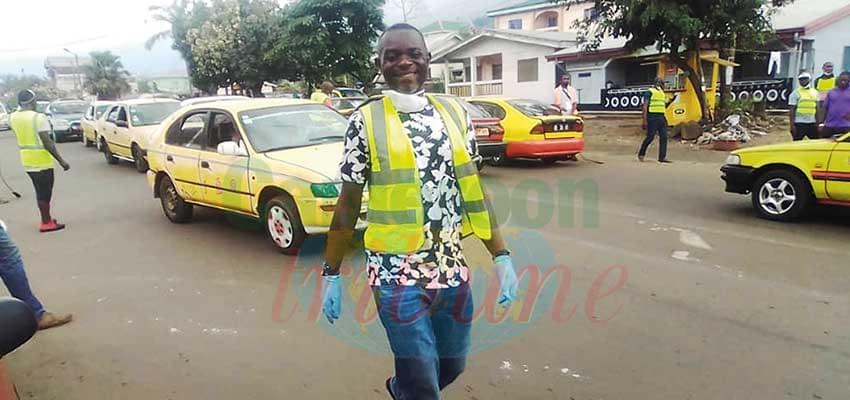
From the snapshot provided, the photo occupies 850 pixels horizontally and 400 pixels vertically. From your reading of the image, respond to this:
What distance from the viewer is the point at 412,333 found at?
219 centimetres

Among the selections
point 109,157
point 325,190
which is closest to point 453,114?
point 325,190

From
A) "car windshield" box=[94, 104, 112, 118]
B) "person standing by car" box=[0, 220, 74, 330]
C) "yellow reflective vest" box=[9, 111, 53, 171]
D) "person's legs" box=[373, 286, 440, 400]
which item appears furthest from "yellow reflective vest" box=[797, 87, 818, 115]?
"car windshield" box=[94, 104, 112, 118]

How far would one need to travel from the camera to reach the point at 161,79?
8338 centimetres

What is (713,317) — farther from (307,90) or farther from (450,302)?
(307,90)

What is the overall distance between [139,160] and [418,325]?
12.0 m

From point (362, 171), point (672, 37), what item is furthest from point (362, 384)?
point (672, 37)

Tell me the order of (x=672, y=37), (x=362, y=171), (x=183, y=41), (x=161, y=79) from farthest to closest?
(x=161, y=79), (x=183, y=41), (x=672, y=37), (x=362, y=171)

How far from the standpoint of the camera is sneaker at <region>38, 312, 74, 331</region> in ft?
14.0

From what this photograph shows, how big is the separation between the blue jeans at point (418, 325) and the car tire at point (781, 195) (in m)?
5.69

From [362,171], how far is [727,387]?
237 cm

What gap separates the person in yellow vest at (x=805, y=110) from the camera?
→ 10016mm

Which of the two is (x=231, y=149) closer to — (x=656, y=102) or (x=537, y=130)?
(x=537, y=130)

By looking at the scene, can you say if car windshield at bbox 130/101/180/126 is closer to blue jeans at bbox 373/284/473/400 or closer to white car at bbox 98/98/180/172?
white car at bbox 98/98/180/172

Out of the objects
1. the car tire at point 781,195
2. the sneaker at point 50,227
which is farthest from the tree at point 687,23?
the sneaker at point 50,227
